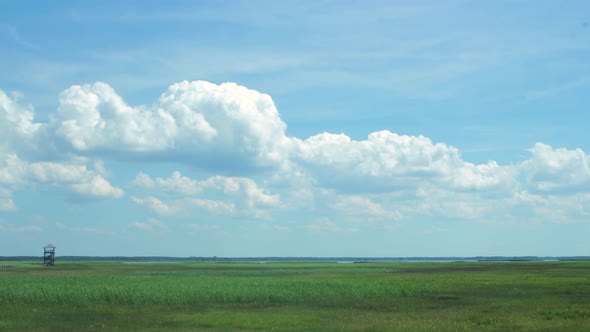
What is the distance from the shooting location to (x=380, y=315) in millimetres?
40469

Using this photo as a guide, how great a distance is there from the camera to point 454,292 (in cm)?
5794

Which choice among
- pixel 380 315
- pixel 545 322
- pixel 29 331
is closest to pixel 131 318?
pixel 29 331

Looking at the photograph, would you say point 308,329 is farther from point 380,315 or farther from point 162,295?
point 162,295

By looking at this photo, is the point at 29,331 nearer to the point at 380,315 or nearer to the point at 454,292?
the point at 380,315

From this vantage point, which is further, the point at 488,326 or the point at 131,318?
the point at 131,318

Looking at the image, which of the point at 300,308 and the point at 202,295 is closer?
the point at 300,308

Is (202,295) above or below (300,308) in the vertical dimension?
above

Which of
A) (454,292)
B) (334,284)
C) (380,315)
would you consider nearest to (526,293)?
(454,292)

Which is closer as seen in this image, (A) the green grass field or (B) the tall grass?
(A) the green grass field

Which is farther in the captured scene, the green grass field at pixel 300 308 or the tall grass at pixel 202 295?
the tall grass at pixel 202 295

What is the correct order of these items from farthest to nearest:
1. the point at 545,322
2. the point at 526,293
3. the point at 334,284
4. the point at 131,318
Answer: the point at 334,284
the point at 526,293
the point at 131,318
the point at 545,322

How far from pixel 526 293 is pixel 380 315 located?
23.3 metres

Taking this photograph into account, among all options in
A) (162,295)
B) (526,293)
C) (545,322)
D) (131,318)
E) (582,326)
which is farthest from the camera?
(526,293)

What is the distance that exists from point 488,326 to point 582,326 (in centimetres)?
522
